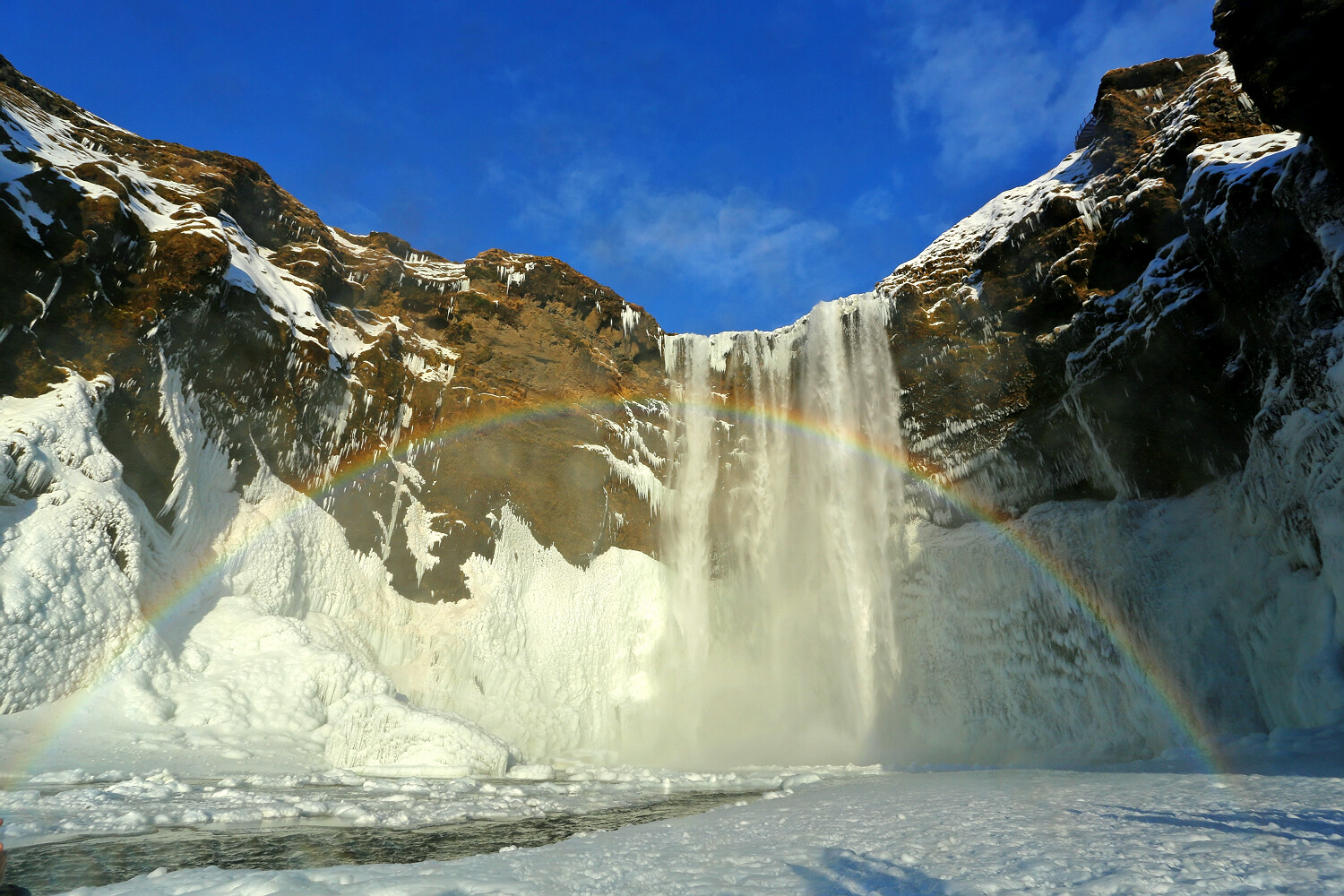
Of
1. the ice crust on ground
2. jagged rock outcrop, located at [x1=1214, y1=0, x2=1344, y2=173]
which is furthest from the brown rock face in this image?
jagged rock outcrop, located at [x1=1214, y1=0, x2=1344, y2=173]

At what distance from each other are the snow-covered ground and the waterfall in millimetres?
15992

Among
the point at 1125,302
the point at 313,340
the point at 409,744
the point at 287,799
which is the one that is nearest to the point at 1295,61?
the point at 1125,302

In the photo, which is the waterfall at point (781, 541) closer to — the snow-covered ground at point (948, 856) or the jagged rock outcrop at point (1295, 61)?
the jagged rock outcrop at point (1295, 61)

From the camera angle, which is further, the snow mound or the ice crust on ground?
the snow mound

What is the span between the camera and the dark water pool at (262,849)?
5.04 meters

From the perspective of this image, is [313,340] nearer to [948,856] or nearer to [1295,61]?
[948,856]

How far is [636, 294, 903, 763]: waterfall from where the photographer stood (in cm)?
2267

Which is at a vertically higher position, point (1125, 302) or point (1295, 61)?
point (1295, 61)

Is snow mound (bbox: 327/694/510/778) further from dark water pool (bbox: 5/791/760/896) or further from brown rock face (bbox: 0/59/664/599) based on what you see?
dark water pool (bbox: 5/791/760/896)

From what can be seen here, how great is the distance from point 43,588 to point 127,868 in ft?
34.6

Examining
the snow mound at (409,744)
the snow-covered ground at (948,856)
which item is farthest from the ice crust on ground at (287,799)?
the snow-covered ground at (948,856)

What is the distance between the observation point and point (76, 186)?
15.3 meters

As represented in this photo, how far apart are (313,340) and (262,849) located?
16.7m

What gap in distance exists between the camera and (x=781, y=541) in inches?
989
